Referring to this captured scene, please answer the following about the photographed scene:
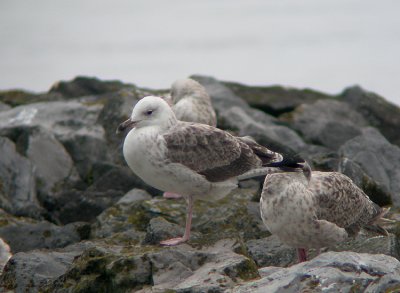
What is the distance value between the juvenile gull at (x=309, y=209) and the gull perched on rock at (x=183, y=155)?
86 cm

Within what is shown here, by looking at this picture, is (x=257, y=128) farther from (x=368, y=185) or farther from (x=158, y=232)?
(x=158, y=232)

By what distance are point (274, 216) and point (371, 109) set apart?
491 inches

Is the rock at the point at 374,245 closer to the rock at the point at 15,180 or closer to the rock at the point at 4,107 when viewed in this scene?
the rock at the point at 15,180

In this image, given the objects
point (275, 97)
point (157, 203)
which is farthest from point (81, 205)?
point (275, 97)

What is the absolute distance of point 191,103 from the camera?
17828mm

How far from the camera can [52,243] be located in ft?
50.5

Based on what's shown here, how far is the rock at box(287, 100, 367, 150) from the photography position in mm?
22281

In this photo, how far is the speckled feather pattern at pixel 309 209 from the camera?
12.8 metres

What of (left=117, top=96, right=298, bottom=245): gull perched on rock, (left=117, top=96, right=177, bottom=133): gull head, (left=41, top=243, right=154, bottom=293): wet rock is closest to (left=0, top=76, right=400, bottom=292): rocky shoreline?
(left=41, top=243, right=154, bottom=293): wet rock

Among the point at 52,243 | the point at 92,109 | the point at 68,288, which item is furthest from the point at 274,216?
the point at 92,109

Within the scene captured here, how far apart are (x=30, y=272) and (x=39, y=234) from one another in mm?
3058

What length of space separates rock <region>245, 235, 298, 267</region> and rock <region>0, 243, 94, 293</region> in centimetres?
209

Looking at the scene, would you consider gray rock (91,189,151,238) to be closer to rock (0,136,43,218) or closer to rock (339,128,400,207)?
rock (0,136,43,218)

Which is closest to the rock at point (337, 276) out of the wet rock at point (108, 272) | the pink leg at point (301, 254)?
the wet rock at point (108, 272)
